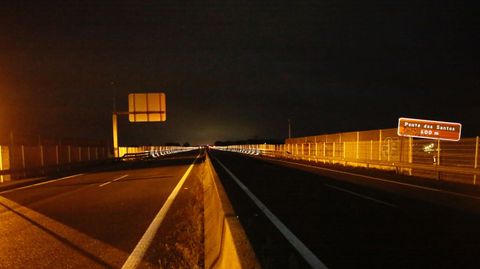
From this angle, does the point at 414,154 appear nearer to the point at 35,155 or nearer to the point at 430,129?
the point at 430,129

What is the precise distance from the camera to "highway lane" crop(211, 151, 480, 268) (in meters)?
5.40

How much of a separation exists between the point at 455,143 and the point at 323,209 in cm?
1501

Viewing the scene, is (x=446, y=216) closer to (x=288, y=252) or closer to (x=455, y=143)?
(x=288, y=252)

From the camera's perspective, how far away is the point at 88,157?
38.3 meters

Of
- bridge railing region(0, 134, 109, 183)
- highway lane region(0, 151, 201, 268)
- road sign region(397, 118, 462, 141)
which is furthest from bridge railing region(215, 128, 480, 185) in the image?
bridge railing region(0, 134, 109, 183)

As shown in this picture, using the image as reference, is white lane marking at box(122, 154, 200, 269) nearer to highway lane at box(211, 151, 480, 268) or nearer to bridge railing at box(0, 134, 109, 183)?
highway lane at box(211, 151, 480, 268)

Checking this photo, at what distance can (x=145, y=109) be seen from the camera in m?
40.9

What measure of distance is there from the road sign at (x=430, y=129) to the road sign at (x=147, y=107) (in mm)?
26351

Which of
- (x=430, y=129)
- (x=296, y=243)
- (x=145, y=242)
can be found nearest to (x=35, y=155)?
(x=145, y=242)

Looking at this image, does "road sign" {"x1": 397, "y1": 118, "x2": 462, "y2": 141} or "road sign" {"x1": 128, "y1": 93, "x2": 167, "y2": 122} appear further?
"road sign" {"x1": 128, "y1": 93, "x2": 167, "y2": 122}

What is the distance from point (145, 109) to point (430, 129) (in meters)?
29.6

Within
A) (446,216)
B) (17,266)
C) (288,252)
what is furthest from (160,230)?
(446,216)

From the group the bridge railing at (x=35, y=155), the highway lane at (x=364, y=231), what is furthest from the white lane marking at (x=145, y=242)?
the bridge railing at (x=35, y=155)

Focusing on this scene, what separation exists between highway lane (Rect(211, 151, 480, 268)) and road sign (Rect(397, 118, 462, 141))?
36.1ft
